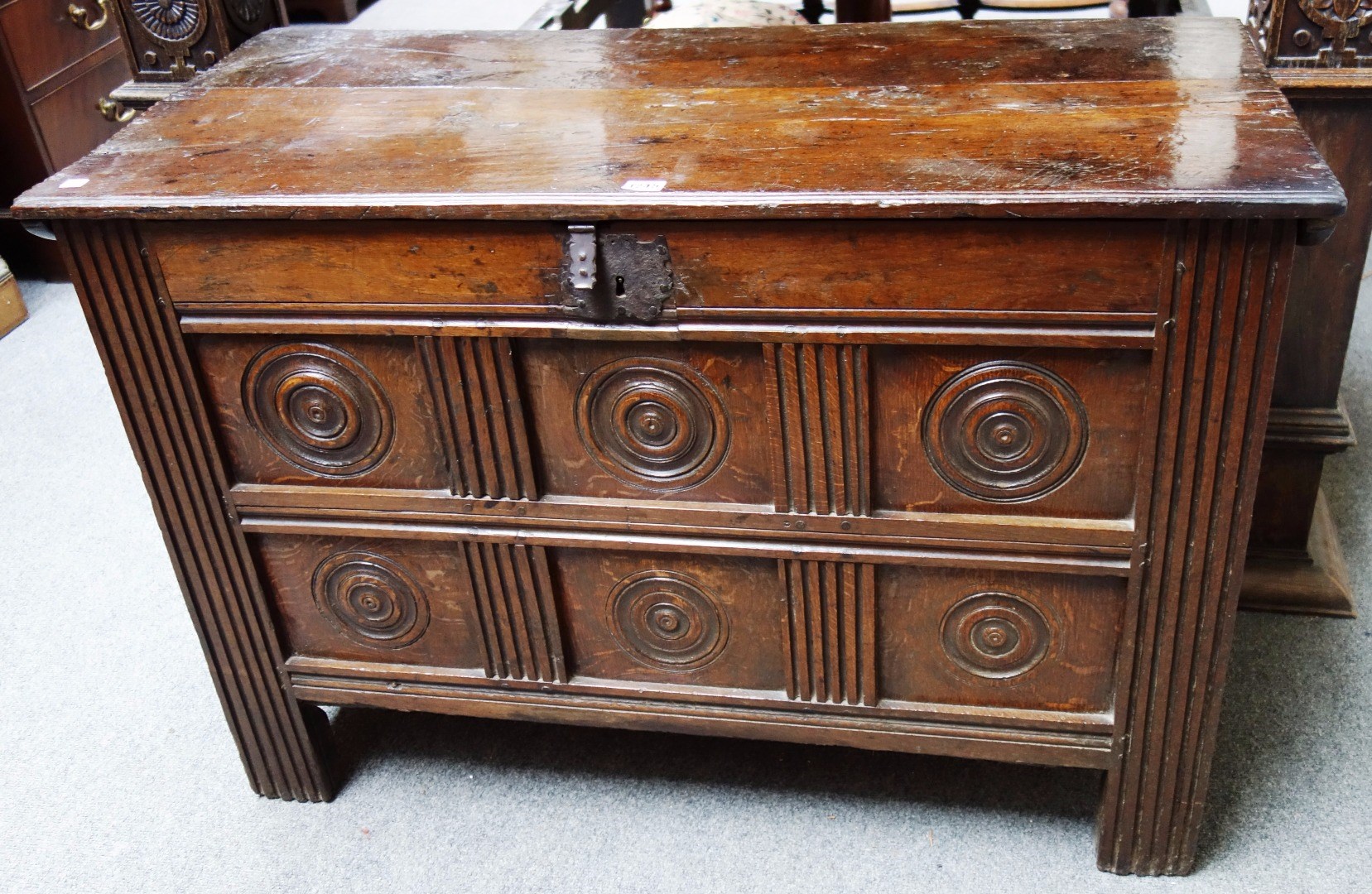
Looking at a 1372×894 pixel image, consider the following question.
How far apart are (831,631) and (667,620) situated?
208mm

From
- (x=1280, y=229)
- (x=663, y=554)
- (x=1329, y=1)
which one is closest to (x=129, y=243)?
(x=663, y=554)

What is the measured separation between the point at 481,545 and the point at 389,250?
40 centimetres

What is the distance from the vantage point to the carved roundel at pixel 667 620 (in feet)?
5.50

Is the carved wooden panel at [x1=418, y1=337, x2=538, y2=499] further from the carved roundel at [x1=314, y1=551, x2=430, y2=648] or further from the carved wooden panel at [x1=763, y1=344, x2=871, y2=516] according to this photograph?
the carved wooden panel at [x1=763, y1=344, x2=871, y2=516]

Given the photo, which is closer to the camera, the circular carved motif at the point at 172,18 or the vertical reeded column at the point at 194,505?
the vertical reeded column at the point at 194,505

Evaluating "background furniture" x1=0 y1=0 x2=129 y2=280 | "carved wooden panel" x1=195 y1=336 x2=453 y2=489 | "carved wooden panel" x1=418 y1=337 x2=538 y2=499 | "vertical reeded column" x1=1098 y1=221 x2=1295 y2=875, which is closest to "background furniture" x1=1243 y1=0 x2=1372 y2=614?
"vertical reeded column" x1=1098 y1=221 x2=1295 y2=875

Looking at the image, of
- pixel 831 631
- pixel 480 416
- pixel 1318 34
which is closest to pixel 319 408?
pixel 480 416

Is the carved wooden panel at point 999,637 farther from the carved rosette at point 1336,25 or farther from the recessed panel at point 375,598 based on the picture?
the carved rosette at point 1336,25

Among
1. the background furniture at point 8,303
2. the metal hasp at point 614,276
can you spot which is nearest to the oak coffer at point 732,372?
the metal hasp at point 614,276

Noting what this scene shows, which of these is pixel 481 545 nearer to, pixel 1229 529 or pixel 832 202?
pixel 832 202

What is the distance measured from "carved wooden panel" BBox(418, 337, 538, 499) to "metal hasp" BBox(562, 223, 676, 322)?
0.12m

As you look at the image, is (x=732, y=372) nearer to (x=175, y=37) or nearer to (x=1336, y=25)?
(x=1336, y=25)

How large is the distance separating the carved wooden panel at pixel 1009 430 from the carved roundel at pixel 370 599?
2.10 feet

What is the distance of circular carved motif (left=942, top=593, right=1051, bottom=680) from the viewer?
160 centimetres
